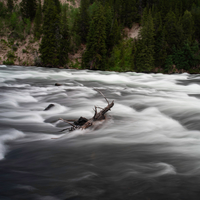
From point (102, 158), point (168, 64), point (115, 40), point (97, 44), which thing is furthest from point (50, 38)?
point (102, 158)

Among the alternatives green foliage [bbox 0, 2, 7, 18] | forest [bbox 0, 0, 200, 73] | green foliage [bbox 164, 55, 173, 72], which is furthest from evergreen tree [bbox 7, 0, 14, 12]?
green foliage [bbox 164, 55, 173, 72]

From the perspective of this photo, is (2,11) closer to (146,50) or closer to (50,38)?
(50,38)

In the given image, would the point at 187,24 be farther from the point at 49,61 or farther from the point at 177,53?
the point at 49,61

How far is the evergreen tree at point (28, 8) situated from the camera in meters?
54.8

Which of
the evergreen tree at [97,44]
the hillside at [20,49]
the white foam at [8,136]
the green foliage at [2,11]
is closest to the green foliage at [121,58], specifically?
the evergreen tree at [97,44]

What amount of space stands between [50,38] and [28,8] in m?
24.6

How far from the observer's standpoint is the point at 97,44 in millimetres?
36719

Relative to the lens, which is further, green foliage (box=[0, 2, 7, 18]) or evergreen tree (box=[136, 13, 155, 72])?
green foliage (box=[0, 2, 7, 18])

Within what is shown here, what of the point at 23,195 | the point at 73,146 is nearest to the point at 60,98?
the point at 73,146

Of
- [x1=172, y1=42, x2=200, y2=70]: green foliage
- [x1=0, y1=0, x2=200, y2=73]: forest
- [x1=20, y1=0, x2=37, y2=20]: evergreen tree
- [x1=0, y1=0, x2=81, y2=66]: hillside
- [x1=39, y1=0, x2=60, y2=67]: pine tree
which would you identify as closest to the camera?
[x1=39, y1=0, x2=60, y2=67]: pine tree

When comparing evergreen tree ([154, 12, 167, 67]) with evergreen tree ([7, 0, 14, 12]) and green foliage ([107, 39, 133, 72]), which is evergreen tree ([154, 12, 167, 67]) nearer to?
green foliage ([107, 39, 133, 72])

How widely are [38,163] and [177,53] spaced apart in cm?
4137

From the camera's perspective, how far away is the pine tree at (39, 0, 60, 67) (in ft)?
118

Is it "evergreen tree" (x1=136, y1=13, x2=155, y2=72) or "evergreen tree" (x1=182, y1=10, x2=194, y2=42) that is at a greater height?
"evergreen tree" (x1=182, y1=10, x2=194, y2=42)
